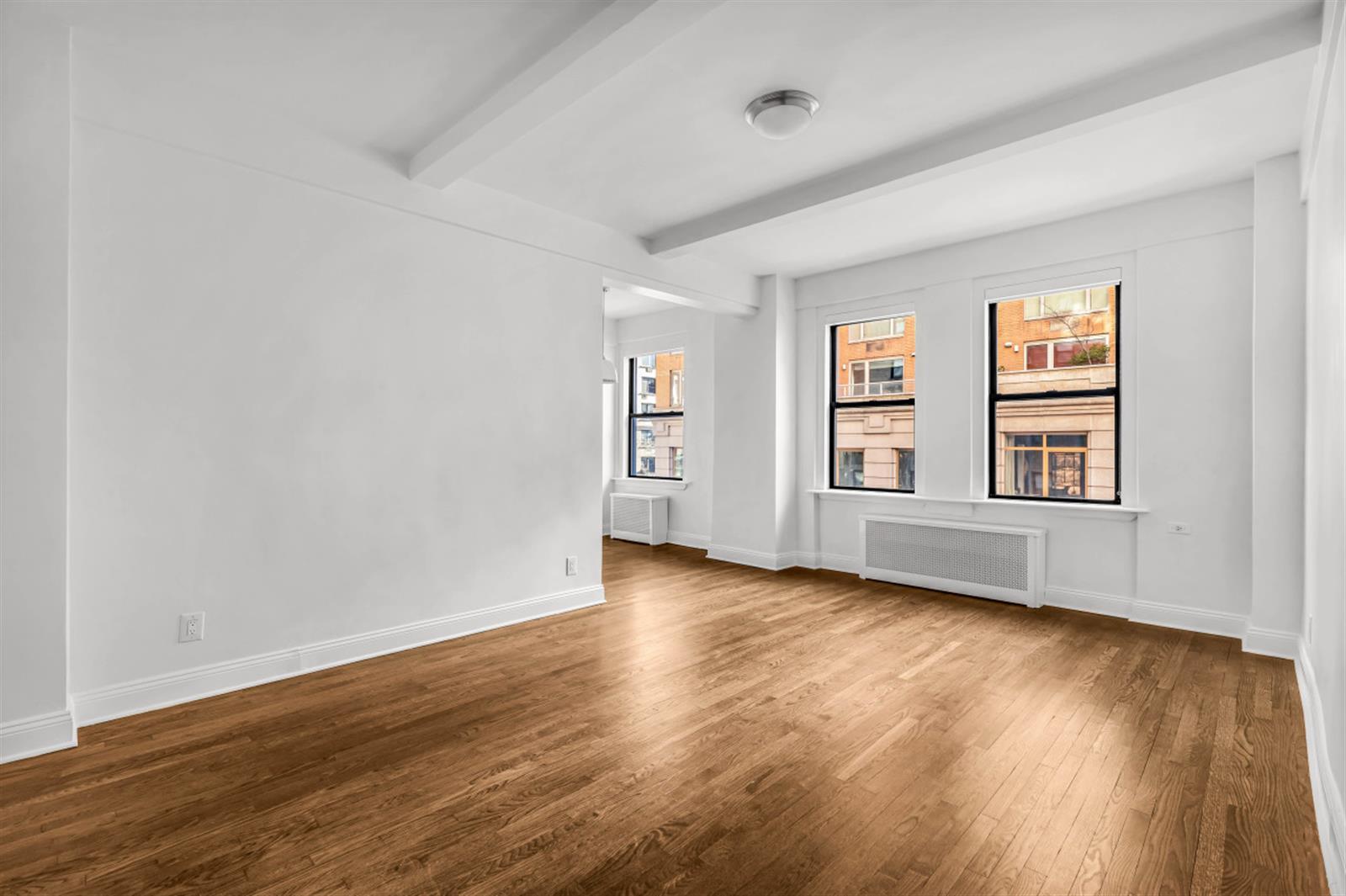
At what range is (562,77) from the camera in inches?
104

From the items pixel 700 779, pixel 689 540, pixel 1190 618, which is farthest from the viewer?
pixel 689 540

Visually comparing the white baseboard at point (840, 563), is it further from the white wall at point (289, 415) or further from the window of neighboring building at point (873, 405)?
the white wall at point (289, 415)

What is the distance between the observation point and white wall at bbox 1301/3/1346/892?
1935mm

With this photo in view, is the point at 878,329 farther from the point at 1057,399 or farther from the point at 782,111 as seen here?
the point at 782,111

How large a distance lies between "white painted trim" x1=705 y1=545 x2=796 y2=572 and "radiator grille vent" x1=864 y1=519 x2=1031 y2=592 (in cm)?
79

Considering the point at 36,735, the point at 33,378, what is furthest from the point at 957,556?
the point at 33,378

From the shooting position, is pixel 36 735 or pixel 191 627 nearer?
pixel 36 735

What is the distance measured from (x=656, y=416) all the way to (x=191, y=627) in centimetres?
566

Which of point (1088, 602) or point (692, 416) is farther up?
point (692, 416)

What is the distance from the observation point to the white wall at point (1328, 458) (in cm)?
193

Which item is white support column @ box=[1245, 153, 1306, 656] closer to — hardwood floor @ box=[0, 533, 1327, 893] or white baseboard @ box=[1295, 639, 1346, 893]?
hardwood floor @ box=[0, 533, 1327, 893]

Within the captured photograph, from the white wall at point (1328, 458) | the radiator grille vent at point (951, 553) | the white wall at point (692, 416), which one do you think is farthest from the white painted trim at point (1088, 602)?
the white wall at point (692, 416)

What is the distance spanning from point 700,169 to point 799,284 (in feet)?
8.90

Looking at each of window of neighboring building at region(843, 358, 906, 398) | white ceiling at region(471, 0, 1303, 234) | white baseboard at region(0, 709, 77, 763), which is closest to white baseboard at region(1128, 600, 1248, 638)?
window of neighboring building at region(843, 358, 906, 398)
